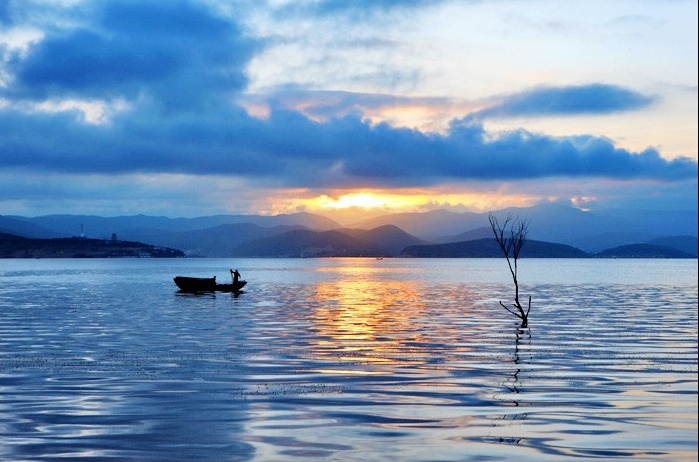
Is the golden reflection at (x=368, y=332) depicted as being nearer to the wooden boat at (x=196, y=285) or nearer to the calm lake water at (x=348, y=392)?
the calm lake water at (x=348, y=392)

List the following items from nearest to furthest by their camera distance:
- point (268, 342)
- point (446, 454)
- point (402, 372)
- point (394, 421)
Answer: point (446, 454) → point (394, 421) → point (402, 372) → point (268, 342)

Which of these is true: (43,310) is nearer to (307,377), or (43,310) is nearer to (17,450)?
(307,377)

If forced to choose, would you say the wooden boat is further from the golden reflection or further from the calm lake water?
the calm lake water

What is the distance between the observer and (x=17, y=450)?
749 inches

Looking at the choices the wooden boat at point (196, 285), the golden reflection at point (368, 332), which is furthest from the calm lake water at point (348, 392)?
the wooden boat at point (196, 285)

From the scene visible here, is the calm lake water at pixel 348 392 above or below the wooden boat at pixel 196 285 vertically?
below

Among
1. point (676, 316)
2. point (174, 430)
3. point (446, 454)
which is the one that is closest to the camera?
point (446, 454)

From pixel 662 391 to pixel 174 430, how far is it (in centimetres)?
1586

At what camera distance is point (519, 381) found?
30.1 m

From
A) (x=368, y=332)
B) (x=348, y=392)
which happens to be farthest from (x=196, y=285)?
(x=348, y=392)

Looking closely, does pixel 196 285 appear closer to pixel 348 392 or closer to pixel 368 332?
pixel 368 332

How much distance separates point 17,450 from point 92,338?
30115 millimetres

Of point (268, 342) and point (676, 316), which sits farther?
point (676, 316)

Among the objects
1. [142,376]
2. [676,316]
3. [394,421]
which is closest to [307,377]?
[142,376]
